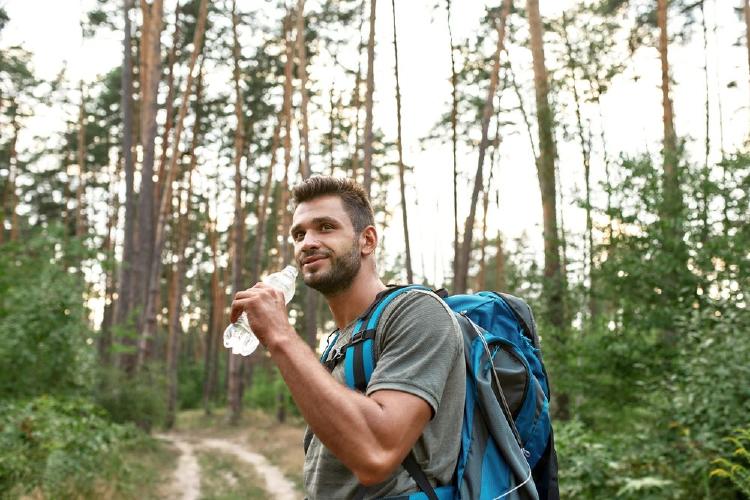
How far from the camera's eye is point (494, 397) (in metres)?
2.08

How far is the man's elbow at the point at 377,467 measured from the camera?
177 cm

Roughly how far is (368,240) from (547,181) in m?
12.4

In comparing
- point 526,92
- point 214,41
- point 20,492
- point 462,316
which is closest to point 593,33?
point 526,92

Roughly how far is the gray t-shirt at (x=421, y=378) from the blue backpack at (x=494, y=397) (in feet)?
0.11

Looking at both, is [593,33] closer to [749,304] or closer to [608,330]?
[608,330]

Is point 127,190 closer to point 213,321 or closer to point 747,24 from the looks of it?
point 747,24

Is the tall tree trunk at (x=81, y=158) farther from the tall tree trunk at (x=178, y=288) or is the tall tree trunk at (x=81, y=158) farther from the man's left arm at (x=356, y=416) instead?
the man's left arm at (x=356, y=416)

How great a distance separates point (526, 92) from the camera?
24.5 m

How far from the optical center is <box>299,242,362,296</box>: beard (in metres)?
2.26

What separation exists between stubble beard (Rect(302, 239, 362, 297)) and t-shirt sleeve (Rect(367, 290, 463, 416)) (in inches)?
10.7

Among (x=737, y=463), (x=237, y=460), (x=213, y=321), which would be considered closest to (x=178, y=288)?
(x=213, y=321)

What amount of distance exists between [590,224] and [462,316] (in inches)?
417

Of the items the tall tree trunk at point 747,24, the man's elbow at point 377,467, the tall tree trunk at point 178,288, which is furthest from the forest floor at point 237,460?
the tall tree trunk at point 747,24

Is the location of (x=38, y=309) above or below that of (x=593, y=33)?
below
